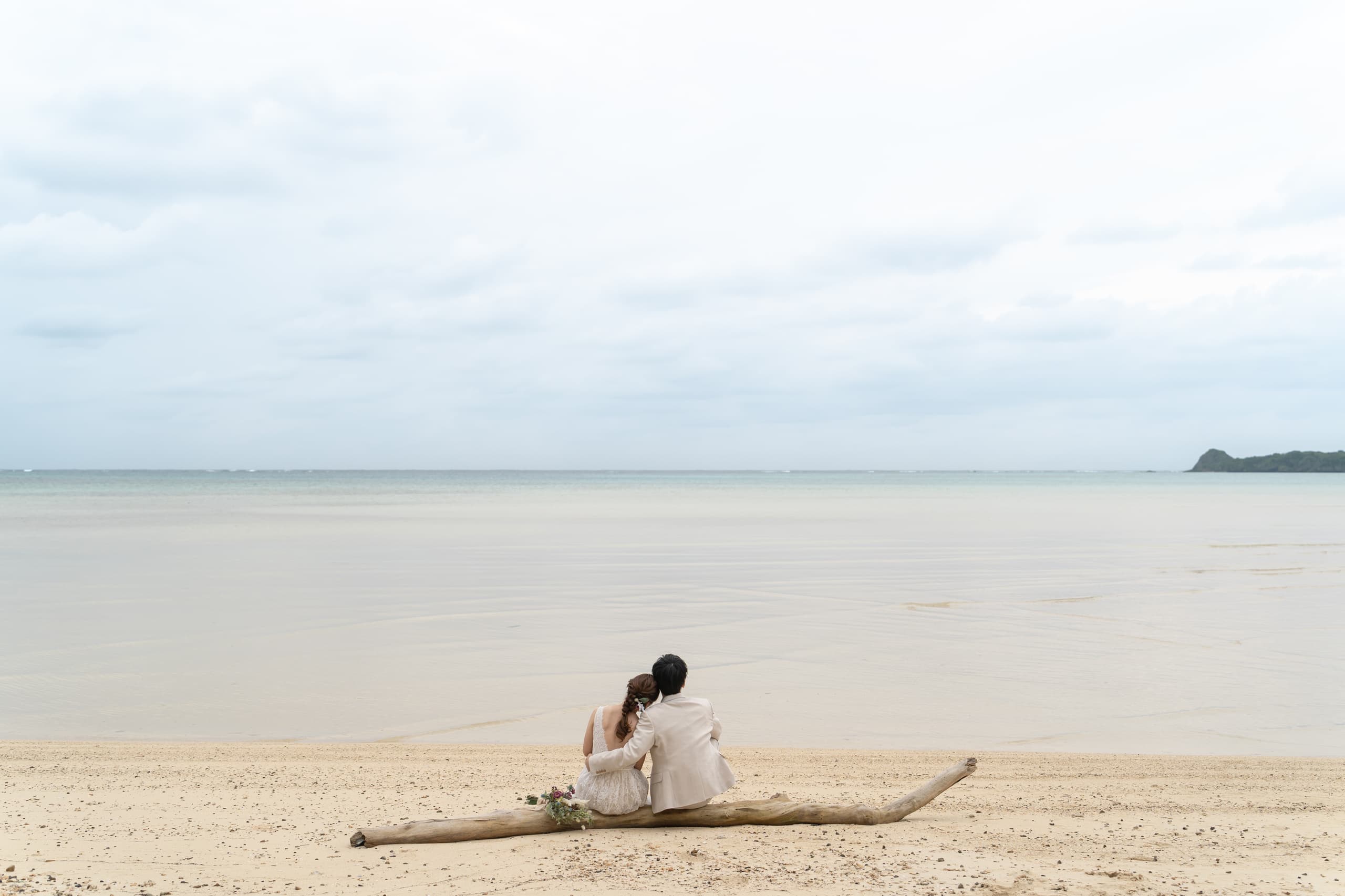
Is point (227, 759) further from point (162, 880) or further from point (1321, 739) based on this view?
point (1321, 739)

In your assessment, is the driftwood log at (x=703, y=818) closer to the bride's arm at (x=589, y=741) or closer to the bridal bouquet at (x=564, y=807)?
the bridal bouquet at (x=564, y=807)

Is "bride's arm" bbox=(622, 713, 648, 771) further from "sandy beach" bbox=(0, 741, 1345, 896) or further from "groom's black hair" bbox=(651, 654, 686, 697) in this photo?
"sandy beach" bbox=(0, 741, 1345, 896)

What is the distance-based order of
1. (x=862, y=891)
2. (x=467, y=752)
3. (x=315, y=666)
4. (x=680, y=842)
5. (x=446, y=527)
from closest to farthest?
1. (x=862, y=891)
2. (x=680, y=842)
3. (x=467, y=752)
4. (x=315, y=666)
5. (x=446, y=527)

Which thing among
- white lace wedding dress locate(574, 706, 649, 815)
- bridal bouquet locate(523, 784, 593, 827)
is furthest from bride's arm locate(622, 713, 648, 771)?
bridal bouquet locate(523, 784, 593, 827)

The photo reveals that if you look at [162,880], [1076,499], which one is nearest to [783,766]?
[162,880]

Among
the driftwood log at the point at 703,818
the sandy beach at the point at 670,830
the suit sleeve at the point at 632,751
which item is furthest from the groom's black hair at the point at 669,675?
the sandy beach at the point at 670,830

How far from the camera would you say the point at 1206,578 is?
2055cm

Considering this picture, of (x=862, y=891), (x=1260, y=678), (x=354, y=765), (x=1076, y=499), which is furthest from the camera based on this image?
(x=1076, y=499)

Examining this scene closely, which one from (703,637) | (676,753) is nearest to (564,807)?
(676,753)

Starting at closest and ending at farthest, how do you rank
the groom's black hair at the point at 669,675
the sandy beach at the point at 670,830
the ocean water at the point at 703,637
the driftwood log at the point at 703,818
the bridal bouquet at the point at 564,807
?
the sandy beach at the point at 670,830, the driftwood log at the point at 703,818, the bridal bouquet at the point at 564,807, the groom's black hair at the point at 669,675, the ocean water at the point at 703,637

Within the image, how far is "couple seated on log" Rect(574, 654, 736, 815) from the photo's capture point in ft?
20.7

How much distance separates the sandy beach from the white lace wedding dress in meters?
0.19

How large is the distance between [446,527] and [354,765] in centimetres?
2963

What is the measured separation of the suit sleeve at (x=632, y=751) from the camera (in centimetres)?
624
